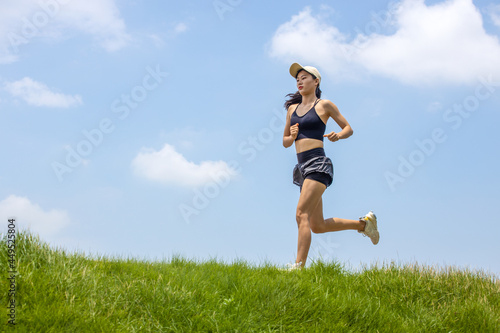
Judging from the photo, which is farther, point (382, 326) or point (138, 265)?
point (138, 265)

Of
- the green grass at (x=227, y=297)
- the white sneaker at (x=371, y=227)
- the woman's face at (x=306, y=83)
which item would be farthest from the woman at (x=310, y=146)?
the green grass at (x=227, y=297)

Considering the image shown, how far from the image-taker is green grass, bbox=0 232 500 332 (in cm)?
401

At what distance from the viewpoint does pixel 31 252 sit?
4672mm

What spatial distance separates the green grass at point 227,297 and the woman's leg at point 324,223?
871mm

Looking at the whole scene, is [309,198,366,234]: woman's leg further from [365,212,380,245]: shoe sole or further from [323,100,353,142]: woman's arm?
[323,100,353,142]: woman's arm

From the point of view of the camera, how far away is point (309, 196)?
6367 millimetres

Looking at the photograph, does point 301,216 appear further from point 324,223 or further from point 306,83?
point 306,83

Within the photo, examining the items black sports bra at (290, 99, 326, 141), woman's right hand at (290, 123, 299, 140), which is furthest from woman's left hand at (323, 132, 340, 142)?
woman's right hand at (290, 123, 299, 140)

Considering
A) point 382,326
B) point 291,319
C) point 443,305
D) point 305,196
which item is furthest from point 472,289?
point 291,319

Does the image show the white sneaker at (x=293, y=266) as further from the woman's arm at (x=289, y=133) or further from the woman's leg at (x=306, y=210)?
the woman's arm at (x=289, y=133)

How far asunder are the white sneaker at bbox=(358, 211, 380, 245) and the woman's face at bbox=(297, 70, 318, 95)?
7.19 feet

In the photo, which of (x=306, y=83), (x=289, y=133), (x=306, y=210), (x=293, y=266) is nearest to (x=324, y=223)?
(x=306, y=210)

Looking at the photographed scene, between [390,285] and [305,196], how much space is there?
5.05ft

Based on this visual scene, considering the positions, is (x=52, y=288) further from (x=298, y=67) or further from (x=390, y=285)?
(x=298, y=67)
